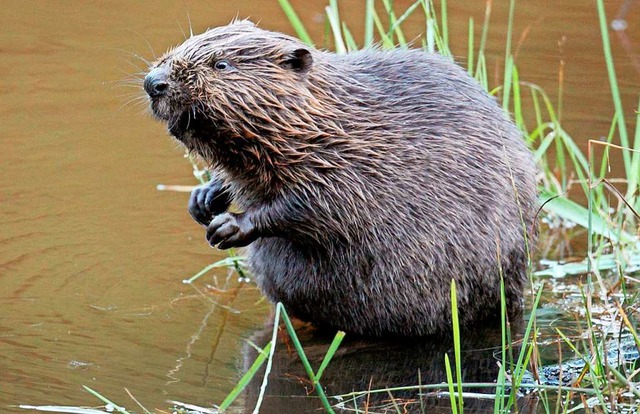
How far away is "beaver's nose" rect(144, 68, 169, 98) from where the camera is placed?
418 centimetres

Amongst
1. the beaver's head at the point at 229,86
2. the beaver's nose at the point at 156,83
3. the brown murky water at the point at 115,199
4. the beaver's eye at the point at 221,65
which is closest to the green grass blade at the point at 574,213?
the brown murky water at the point at 115,199

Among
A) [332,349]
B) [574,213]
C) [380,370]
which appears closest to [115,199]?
[380,370]

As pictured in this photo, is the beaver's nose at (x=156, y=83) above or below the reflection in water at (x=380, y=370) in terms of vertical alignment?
above

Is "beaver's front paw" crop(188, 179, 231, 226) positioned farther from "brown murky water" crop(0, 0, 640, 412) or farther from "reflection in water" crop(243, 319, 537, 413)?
"reflection in water" crop(243, 319, 537, 413)

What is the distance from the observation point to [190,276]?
5293mm

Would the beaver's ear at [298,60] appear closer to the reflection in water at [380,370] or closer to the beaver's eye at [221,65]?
the beaver's eye at [221,65]

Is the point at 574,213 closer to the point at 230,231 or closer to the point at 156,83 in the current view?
the point at 230,231

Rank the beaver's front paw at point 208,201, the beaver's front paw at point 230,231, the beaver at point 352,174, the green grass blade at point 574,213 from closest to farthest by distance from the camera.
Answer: the beaver at point 352,174, the beaver's front paw at point 230,231, the beaver's front paw at point 208,201, the green grass blade at point 574,213

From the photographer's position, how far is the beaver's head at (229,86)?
13.8 feet

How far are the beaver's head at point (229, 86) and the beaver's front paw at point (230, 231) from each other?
258 mm

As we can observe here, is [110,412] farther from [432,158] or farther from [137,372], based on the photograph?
[432,158]

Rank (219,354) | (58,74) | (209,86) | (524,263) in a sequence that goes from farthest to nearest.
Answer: (58,74), (524,263), (219,354), (209,86)

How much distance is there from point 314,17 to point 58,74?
222 cm

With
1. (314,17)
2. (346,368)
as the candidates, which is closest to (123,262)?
(346,368)
